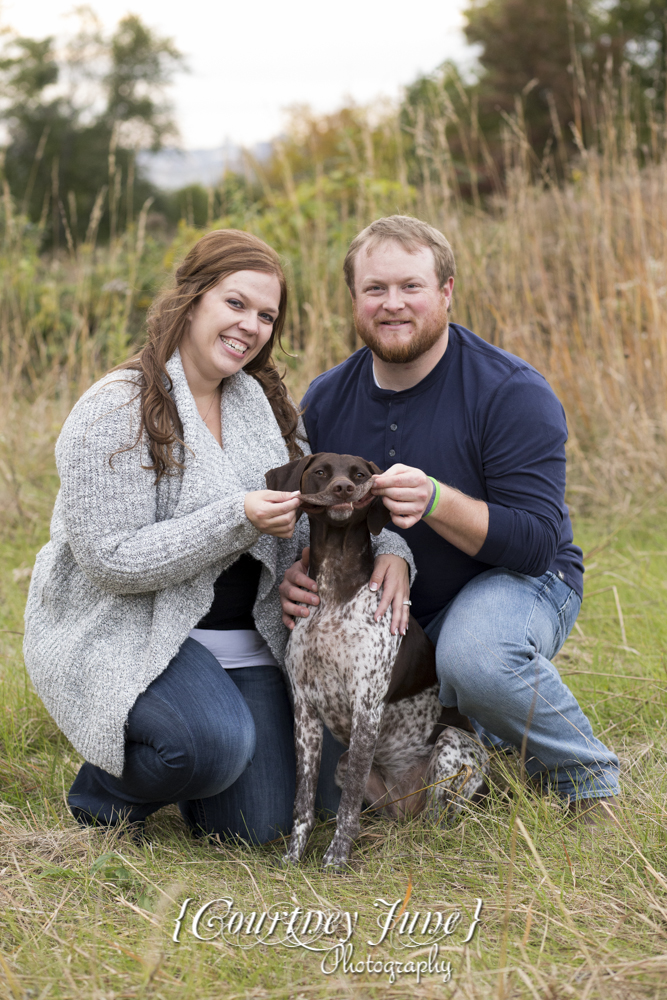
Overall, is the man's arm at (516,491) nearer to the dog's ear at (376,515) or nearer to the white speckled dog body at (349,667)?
the dog's ear at (376,515)

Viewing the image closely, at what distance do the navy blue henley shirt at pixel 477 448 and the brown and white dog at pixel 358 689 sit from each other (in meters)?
0.29

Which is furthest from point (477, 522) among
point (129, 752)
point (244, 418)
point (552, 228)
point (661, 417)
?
point (552, 228)

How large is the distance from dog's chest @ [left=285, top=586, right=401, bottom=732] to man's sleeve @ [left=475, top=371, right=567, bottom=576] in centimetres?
43

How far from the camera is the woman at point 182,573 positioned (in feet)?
8.22

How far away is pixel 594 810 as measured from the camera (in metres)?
2.60

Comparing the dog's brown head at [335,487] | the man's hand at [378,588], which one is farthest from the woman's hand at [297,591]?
the dog's brown head at [335,487]

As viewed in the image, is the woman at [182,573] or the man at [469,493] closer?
the woman at [182,573]

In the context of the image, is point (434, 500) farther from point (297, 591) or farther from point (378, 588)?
point (297, 591)

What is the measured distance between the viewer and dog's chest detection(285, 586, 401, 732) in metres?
2.61

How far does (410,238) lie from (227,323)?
0.70 m

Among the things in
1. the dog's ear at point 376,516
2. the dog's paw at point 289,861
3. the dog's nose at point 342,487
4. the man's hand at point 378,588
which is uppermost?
the dog's nose at point 342,487

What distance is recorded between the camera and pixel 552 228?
726 centimetres

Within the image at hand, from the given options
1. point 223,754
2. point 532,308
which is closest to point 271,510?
point 223,754

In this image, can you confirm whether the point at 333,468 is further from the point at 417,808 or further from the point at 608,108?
the point at 608,108
